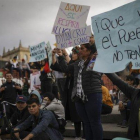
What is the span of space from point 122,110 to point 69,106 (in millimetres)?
1093

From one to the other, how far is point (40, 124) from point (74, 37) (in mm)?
1612

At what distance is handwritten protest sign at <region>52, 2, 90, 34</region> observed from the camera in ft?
15.0

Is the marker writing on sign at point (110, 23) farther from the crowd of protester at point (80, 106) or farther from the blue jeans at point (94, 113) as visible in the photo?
the blue jeans at point (94, 113)

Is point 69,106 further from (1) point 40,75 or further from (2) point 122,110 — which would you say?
(1) point 40,75

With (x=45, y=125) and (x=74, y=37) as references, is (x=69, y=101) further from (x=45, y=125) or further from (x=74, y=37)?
(x=74, y=37)

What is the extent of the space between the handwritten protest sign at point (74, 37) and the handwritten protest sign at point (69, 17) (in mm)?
362

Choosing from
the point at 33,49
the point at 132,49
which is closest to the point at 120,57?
the point at 132,49

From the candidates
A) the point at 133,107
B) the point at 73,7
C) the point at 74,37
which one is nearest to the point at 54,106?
the point at 74,37

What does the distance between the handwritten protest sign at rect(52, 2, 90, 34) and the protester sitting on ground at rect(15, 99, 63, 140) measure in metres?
1.63

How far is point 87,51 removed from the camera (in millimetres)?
3475

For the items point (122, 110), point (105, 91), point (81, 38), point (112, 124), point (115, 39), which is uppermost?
point (81, 38)

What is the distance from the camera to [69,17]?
4.60 meters

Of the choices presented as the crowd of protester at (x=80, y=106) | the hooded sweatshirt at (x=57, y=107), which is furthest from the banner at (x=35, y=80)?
the crowd of protester at (x=80, y=106)

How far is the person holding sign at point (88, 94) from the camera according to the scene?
326cm
